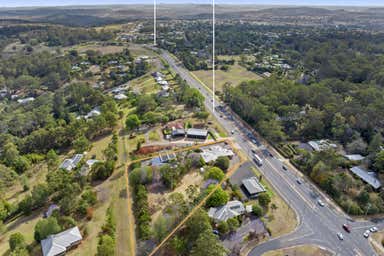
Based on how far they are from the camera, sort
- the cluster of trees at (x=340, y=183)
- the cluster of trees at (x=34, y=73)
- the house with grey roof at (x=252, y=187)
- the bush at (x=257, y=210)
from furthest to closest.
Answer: the cluster of trees at (x=34, y=73), the house with grey roof at (x=252, y=187), the cluster of trees at (x=340, y=183), the bush at (x=257, y=210)

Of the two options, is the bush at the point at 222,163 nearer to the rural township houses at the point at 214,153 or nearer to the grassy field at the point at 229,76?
the rural township houses at the point at 214,153

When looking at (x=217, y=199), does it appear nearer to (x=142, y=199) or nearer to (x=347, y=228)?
(x=142, y=199)

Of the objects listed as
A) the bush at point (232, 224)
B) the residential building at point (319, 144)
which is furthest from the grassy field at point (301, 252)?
the residential building at point (319, 144)

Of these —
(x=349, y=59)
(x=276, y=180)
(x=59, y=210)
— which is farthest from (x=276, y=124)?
(x=349, y=59)

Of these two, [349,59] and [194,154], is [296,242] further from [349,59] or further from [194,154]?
[349,59]

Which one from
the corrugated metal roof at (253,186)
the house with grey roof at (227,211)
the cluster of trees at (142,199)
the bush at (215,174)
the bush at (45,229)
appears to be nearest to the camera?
the bush at (45,229)

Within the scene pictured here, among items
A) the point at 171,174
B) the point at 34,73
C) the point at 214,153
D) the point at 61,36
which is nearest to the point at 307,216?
the point at 214,153
